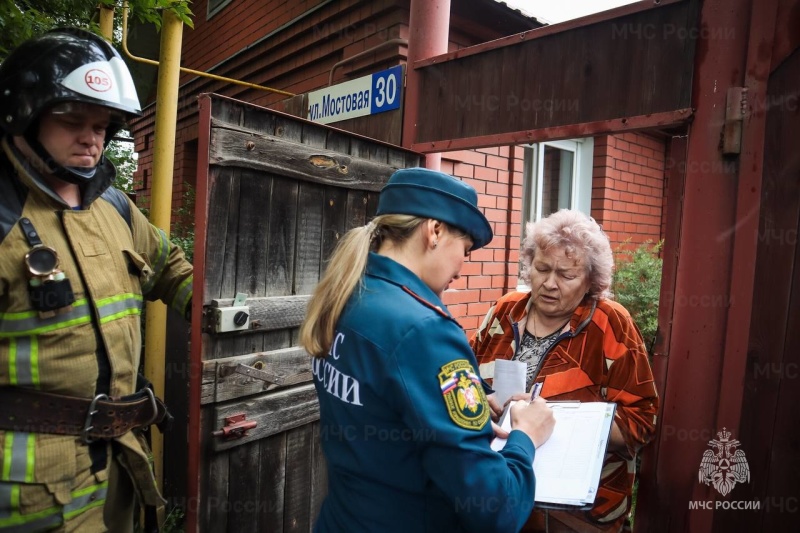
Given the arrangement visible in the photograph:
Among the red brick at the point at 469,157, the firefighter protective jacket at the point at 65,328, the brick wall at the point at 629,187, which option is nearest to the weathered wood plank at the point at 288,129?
the firefighter protective jacket at the point at 65,328

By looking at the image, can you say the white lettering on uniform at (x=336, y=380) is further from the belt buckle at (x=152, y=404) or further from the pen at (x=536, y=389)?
the pen at (x=536, y=389)

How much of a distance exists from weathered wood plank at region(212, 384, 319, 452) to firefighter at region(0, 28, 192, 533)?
0.86 ft

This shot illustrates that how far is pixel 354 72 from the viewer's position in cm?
389

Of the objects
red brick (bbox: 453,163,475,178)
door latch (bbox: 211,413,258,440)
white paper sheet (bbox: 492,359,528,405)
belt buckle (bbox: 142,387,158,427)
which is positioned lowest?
door latch (bbox: 211,413,258,440)

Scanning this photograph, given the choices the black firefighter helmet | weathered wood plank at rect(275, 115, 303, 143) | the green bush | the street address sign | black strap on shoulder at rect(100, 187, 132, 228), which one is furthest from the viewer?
the green bush

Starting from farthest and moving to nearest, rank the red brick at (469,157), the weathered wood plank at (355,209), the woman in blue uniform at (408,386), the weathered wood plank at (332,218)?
the red brick at (469,157) < the weathered wood plank at (355,209) < the weathered wood plank at (332,218) < the woman in blue uniform at (408,386)

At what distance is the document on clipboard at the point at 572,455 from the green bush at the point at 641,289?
10.5ft


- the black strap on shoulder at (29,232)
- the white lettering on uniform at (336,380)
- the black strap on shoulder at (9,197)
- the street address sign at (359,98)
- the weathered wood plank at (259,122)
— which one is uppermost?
the street address sign at (359,98)

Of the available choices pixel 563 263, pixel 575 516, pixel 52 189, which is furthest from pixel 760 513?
pixel 52 189

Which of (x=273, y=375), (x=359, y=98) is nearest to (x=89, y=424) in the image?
(x=273, y=375)

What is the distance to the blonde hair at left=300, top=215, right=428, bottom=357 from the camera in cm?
128

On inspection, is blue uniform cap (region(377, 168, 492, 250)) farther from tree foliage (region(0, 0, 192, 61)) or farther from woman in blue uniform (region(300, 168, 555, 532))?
tree foliage (region(0, 0, 192, 61))

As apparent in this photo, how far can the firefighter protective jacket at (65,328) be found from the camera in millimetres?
1466

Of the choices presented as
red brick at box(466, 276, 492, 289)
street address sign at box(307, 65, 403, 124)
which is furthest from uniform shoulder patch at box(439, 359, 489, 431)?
red brick at box(466, 276, 492, 289)
